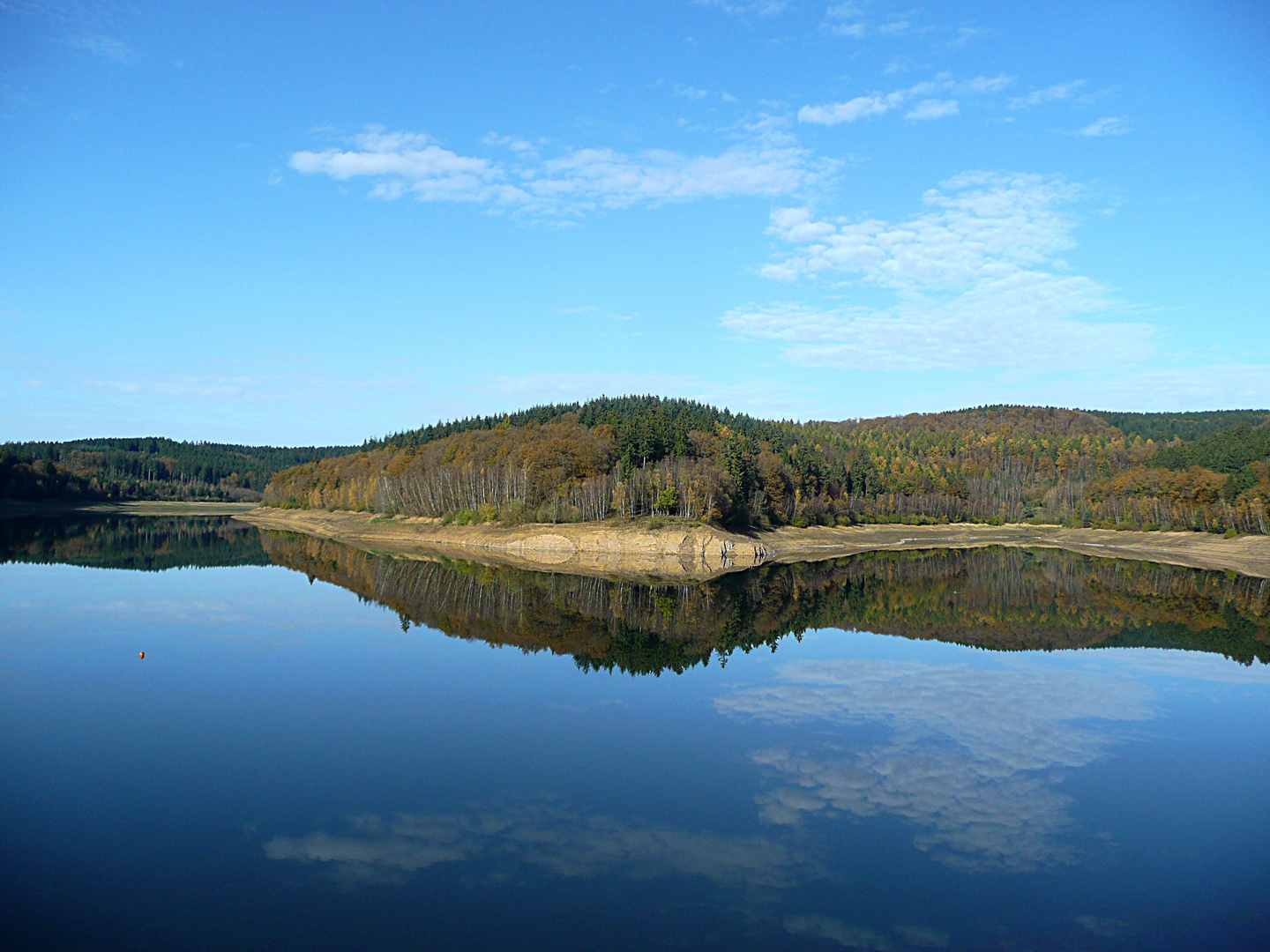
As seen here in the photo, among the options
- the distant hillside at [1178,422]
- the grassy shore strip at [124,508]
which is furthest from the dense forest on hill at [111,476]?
the distant hillside at [1178,422]

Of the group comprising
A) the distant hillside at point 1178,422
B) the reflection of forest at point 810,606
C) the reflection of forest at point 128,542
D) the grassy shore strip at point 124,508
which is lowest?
the reflection of forest at point 810,606

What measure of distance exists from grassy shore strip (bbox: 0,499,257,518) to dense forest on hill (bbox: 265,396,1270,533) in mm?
15223

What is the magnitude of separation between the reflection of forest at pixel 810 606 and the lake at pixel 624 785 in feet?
1.71

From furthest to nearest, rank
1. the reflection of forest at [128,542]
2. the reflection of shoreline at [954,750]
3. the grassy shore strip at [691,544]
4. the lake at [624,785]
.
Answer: the grassy shore strip at [691,544]
the reflection of forest at [128,542]
the reflection of shoreline at [954,750]
the lake at [624,785]

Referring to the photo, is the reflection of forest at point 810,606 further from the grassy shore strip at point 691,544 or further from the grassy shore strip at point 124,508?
the grassy shore strip at point 124,508

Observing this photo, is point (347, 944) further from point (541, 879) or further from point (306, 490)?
point (306, 490)

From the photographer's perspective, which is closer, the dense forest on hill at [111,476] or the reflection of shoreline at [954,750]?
the reflection of shoreline at [954,750]

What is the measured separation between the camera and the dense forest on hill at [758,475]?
77.8m

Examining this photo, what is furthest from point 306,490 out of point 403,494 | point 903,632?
point 903,632

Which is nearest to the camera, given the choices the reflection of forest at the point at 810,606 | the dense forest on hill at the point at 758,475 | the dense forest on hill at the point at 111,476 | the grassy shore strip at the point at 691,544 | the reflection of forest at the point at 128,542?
the reflection of forest at the point at 810,606

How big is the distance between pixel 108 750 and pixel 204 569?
4188 cm

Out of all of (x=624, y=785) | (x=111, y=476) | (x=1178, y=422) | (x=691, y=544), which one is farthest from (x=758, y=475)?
(x=111, y=476)

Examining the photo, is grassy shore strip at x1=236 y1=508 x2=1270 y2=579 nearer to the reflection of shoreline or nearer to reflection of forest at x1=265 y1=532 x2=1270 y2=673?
reflection of forest at x1=265 y1=532 x2=1270 y2=673

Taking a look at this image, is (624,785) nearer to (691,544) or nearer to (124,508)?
(691,544)
